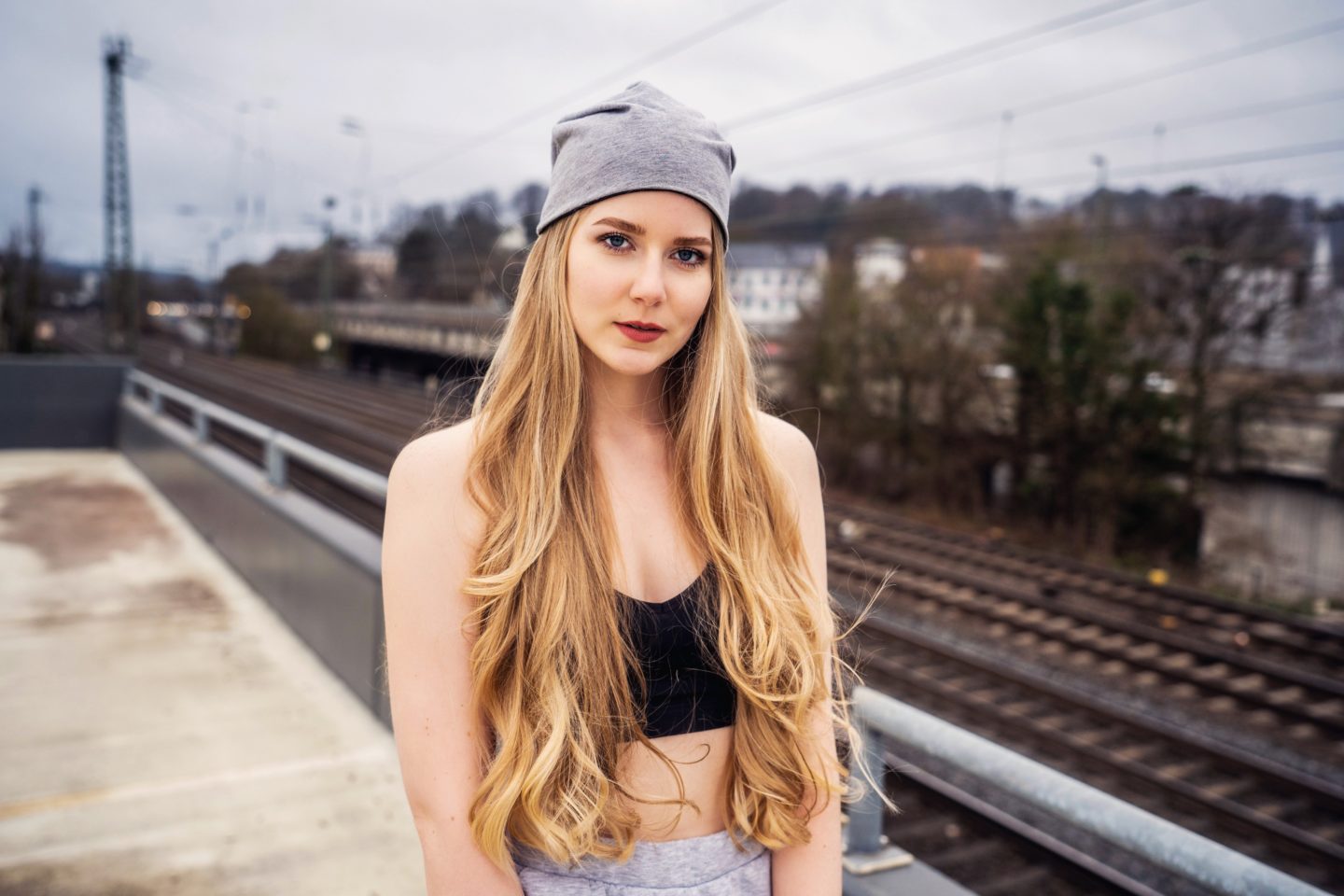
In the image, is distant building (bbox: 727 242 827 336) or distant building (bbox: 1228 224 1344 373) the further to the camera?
distant building (bbox: 727 242 827 336)

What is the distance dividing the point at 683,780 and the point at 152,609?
15.9 ft

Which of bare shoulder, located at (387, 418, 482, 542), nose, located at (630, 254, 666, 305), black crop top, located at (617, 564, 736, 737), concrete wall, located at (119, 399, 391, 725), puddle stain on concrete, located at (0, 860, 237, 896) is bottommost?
puddle stain on concrete, located at (0, 860, 237, 896)

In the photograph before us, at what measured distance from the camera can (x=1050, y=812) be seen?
154cm

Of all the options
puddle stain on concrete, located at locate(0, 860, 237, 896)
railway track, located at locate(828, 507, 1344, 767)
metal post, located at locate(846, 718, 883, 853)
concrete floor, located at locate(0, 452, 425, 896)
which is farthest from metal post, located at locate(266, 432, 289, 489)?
railway track, located at locate(828, 507, 1344, 767)

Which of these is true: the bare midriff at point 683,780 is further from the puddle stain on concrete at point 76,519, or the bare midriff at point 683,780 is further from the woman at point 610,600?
the puddle stain on concrete at point 76,519

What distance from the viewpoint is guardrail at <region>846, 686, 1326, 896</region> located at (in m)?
1.33

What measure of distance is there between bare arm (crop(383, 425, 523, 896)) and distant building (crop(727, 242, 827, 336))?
67.7ft

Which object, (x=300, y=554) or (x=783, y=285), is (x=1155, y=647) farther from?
(x=783, y=285)

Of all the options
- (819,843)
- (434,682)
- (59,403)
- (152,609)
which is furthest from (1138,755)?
(59,403)

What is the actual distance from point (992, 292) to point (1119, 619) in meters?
11.0

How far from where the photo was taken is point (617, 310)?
1426 mm

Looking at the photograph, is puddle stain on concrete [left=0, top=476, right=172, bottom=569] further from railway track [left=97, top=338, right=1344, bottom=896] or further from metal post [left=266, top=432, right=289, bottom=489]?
railway track [left=97, top=338, right=1344, bottom=896]

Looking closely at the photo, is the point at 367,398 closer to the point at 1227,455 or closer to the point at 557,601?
the point at 1227,455

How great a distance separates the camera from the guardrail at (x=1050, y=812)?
1.33 meters
